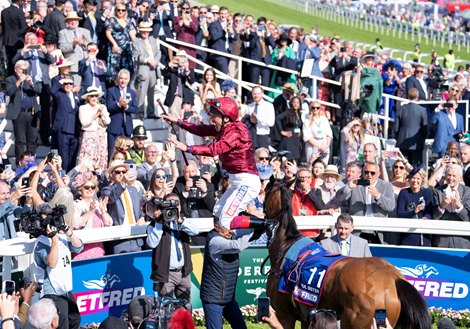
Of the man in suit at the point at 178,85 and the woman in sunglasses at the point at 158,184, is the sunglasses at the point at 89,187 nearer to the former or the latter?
the woman in sunglasses at the point at 158,184

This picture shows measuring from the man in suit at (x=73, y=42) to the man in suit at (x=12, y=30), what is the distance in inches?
26.2

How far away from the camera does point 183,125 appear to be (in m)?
11.3

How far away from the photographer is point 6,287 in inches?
374

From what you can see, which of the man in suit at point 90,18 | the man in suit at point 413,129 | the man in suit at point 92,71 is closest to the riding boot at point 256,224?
the man in suit at point 92,71

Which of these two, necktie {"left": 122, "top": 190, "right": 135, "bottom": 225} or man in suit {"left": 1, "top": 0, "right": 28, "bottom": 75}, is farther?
man in suit {"left": 1, "top": 0, "right": 28, "bottom": 75}

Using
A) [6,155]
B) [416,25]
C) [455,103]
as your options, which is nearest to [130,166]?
[6,155]

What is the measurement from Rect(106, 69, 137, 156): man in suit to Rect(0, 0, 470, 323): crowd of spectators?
2 centimetres

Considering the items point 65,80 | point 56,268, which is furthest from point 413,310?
point 65,80

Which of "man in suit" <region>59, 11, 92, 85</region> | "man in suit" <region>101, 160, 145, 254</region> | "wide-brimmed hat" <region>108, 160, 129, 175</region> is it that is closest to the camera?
"man in suit" <region>101, 160, 145, 254</region>

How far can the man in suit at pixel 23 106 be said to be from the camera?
16.4 metres

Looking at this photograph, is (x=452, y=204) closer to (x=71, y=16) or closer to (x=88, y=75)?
(x=88, y=75)

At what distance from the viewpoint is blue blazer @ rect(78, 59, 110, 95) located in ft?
55.8

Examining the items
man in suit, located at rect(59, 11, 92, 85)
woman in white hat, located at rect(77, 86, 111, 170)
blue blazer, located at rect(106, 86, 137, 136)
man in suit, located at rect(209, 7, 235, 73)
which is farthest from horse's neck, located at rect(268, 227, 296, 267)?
man in suit, located at rect(209, 7, 235, 73)

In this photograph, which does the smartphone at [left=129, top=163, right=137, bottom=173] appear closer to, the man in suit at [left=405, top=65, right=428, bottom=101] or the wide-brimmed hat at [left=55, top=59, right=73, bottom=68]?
the wide-brimmed hat at [left=55, top=59, right=73, bottom=68]
